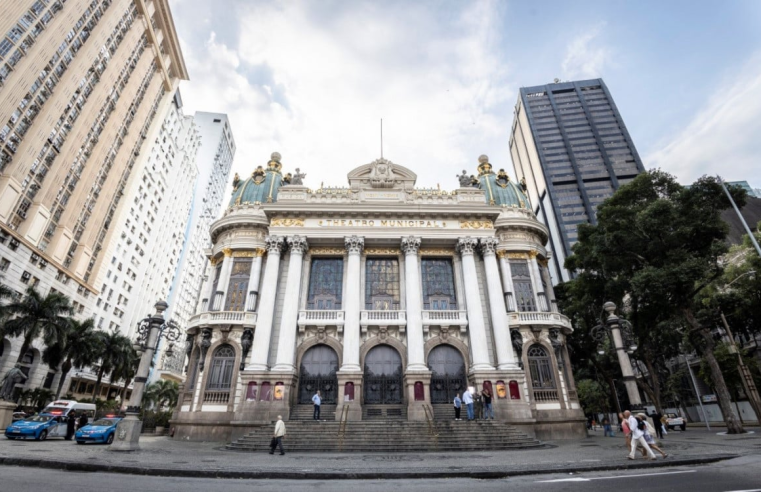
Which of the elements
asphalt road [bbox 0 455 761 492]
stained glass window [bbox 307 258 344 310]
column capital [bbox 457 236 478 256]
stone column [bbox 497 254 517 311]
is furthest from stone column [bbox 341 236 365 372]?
asphalt road [bbox 0 455 761 492]

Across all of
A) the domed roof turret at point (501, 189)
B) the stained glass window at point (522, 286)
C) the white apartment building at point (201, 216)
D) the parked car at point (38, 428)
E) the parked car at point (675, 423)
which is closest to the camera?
Result: the parked car at point (38, 428)

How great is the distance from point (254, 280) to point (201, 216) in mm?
80194

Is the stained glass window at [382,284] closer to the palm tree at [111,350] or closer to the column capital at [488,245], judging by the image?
the column capital at [488,245]

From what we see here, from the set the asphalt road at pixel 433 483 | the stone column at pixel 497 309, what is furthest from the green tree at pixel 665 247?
the asphalt road at pixel 433 483

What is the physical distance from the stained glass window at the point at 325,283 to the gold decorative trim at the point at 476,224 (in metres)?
9.43

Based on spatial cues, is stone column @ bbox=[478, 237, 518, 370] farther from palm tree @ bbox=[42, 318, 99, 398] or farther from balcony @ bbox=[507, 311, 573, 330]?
palm tree @ bbox=[42, 318, 99, 398]

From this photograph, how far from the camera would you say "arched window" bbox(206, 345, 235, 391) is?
921 inches

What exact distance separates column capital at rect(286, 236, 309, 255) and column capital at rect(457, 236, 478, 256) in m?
11.1

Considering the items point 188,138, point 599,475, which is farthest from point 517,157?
point 599,475

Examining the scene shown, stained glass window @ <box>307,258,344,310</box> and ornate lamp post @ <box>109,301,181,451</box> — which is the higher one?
stained glass window @ <box>307,258,344,310</box>

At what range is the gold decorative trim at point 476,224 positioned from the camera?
27.8 m

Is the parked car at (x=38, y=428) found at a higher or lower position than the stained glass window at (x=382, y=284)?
lower

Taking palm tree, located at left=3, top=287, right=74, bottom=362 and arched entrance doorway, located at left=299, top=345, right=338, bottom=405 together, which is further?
palm tree, located at left=3, top=287, right=74, bottom=362

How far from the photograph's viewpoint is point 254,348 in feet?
76.2
